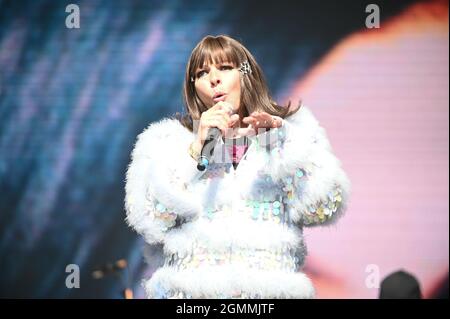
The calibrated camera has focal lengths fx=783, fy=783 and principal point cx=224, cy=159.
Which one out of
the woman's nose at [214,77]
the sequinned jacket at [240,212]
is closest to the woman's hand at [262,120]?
the sequinned jacket at [240,212]

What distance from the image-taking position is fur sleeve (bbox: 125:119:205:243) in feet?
5.99

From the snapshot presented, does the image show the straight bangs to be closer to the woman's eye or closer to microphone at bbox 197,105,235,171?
the woman's eye

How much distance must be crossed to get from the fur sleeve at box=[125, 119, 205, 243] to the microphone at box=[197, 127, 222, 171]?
0.05 m

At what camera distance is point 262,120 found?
1.79 metres

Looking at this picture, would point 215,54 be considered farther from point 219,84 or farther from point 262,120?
point 262,120

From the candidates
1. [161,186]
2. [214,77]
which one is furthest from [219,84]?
[161,186]

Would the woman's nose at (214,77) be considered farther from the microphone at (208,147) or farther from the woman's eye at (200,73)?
the microphone at (208,147)

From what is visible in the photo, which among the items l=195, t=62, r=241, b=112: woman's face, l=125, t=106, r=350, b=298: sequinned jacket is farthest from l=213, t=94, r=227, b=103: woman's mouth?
l=125, t=106, r=350, b=298: sequinned jacket

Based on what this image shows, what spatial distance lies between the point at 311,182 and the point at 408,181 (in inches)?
79.6

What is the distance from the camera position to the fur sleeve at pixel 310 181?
181 centimetres

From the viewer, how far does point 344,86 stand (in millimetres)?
3740

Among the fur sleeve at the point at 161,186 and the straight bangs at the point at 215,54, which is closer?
the fur sleeve at the point at 161,186

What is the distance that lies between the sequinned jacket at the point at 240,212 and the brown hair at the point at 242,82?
0.25 ft

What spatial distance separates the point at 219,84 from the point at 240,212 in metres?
0.32
